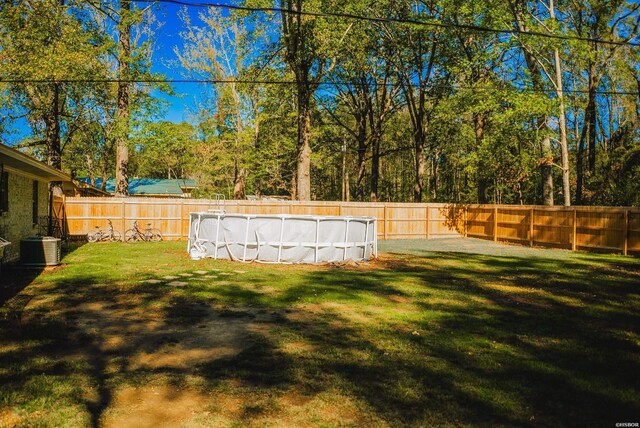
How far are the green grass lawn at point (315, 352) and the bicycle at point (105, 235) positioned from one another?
9.55m

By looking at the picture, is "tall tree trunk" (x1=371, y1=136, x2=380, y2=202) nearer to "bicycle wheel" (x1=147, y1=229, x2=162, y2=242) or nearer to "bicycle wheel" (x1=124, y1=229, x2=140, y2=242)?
"bicycle wheel" (x1=147, y1=229, x2=162, y2=242)

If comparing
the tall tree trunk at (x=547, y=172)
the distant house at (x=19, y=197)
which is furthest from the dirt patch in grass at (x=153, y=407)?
the tall tree trunk at (x=547, y=172)

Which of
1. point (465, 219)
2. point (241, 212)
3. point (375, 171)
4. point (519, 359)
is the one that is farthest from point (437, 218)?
point (519, 359)

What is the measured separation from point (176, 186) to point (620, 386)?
149 feet

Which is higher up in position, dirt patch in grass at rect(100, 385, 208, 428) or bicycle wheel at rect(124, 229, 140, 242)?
bicycle wheel at rect(124, 229, 140, 242)

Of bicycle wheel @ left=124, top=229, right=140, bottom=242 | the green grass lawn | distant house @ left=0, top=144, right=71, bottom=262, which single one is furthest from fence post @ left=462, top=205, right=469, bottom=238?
distant house @ left=0, top=144, right=71, bottom=262

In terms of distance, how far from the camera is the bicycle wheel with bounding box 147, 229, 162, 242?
20.3m

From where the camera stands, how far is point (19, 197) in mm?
12961

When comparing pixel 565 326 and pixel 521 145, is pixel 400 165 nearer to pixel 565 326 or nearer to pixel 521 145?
pixel 521 145

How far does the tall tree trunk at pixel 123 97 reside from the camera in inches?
877

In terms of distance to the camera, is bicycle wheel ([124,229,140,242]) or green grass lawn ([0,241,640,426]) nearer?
green grass lawn ([0,241,640,426])

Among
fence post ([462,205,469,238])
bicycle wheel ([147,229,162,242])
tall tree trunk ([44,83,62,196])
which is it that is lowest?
bicycle wheel ([147,229,162,242])

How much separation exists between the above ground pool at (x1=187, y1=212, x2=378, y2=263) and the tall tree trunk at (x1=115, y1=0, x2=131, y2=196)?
11729 mm

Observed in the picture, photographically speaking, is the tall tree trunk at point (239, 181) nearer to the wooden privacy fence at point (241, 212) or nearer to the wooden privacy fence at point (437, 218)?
the wooden privacy fence at point (437, 218)
